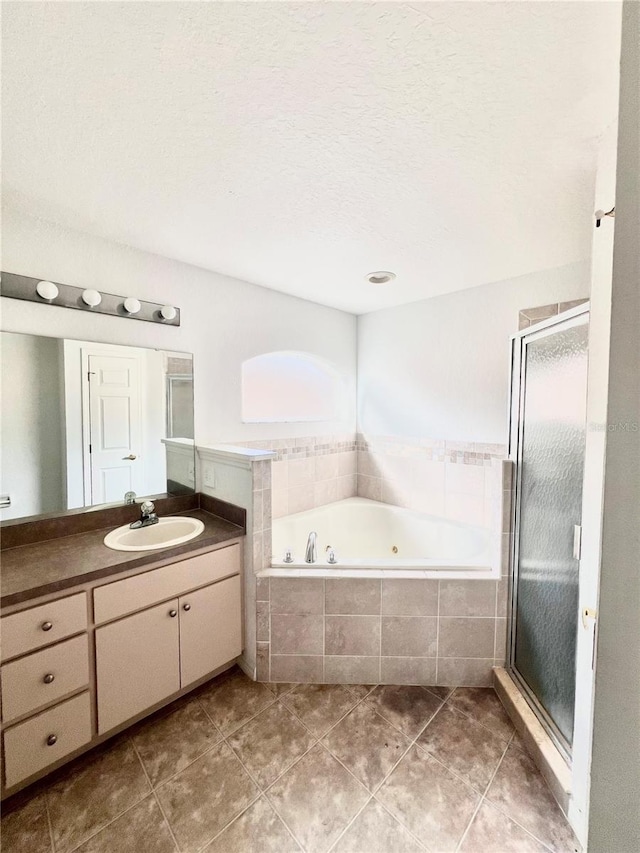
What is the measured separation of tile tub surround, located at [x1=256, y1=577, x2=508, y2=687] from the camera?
1.84m

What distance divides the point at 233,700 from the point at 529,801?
4.34ft

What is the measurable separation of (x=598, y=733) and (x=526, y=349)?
6.07ft

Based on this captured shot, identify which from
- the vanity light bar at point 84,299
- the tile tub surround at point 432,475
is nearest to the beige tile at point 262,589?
the tile tub surround at point 432,475

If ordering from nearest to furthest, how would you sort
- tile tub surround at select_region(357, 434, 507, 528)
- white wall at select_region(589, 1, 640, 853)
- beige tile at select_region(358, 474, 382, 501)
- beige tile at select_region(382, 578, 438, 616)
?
white wall at select_region(589, 1, 640, 853)
beige tile at select_region(382, 578, 438, 616)
tile tub surround at select_region(357, 434, 507, 528)
beige tile at select_region(358, 474, 382, 501)

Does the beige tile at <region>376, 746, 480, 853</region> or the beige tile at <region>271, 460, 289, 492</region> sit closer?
the beige tile at <region>376, 746, 480, 853</region>

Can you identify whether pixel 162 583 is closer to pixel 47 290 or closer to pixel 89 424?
pixel 89 424

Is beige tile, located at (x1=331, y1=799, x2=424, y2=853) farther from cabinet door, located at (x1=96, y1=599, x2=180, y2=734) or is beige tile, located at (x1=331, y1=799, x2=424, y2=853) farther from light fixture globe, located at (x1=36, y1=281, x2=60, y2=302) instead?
light fixture globe, located at (x1=36, y1=281, x2=60, y2=302)

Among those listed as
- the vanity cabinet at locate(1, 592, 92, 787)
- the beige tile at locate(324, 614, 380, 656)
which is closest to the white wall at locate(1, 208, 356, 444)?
the vanity cabinet at locate(1, 592, 92, 787)

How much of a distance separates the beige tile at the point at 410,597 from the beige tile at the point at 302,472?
1280mm

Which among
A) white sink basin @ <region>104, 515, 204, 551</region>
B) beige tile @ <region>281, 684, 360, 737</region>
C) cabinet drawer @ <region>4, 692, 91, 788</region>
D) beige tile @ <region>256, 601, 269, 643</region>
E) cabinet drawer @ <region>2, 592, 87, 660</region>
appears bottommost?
beige tile @ <region>281, 684, 360, 737</region>

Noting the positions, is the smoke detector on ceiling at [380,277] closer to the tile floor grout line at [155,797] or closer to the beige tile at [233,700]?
the beige tile at [233,700]

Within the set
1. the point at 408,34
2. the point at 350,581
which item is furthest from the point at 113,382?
the point at 408,34

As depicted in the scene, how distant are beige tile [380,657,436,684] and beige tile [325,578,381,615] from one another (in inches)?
11.6

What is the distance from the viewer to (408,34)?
838 mm
